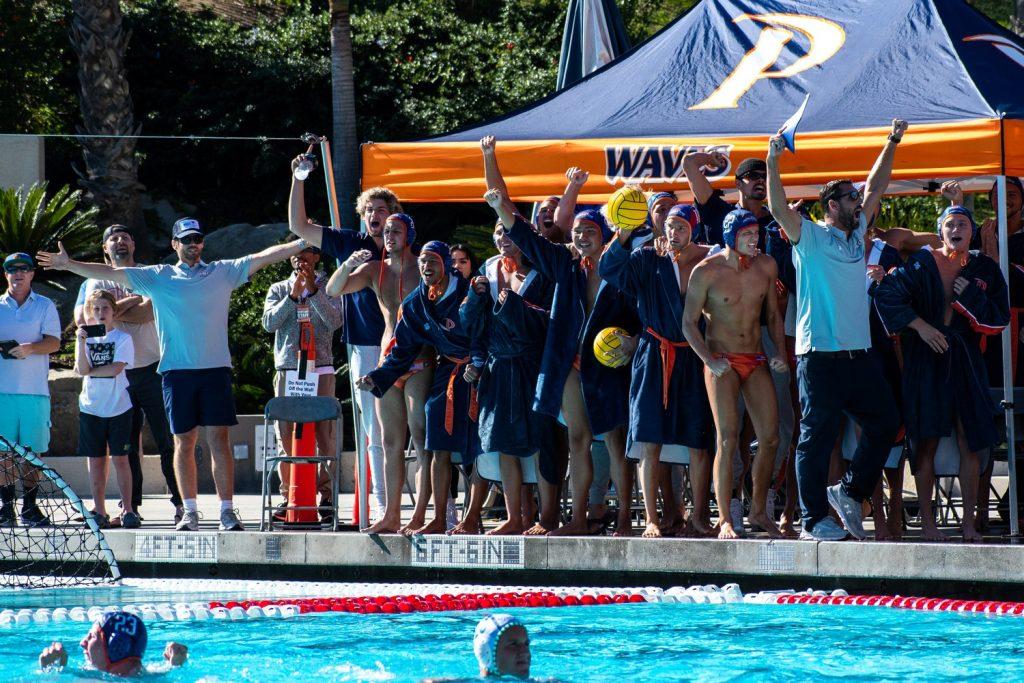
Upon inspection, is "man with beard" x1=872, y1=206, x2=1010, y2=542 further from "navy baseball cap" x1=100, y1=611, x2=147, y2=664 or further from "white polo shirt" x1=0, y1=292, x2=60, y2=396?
"white polo shirt" x1=0, y1=292, x2=60, y2=396

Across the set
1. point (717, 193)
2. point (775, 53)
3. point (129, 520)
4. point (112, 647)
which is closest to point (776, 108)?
point (717, 193)

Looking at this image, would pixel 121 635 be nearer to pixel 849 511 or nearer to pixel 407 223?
pixel 407 223

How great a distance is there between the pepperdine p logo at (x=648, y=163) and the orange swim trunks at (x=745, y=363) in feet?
4.03

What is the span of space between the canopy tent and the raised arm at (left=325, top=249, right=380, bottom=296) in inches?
22.1

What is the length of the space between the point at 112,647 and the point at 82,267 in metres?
4.39

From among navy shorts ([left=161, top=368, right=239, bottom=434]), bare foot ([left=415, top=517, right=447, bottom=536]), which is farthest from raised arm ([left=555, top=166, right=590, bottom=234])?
navy shorts ([left=161, top=368, right=239, bottom=434])

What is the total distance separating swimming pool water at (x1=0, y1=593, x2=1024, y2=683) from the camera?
7.13 meters

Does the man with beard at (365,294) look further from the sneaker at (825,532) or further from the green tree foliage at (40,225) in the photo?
the green tree foliage at (40,225)

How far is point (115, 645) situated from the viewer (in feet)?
21.2

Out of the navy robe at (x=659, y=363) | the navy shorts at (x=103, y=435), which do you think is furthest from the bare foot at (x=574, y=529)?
the navy shorts at (x=103, y=435)

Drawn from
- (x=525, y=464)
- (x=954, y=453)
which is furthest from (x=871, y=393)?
(x=525, y=464)

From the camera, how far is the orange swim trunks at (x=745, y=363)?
29.5ft

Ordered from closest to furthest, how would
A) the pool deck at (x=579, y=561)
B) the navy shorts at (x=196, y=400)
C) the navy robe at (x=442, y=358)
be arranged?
the pool deck at (x=579, y=561) < the navy robe at (x=442, y=358) < the navy shorts at (x=196, y=400)

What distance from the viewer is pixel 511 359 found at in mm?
9664
